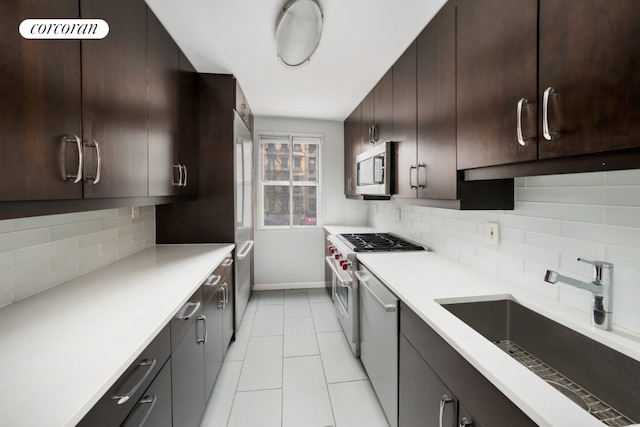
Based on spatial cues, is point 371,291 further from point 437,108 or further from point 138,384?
point 138,384

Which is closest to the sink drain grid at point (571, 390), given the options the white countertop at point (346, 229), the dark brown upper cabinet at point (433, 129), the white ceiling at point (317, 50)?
the dark brown upper cabinet at point (433, 129)

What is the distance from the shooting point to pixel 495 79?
3.69 ft

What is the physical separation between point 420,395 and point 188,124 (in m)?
2.31

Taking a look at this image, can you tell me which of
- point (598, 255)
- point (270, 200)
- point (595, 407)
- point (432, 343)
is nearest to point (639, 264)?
point (598, 255)

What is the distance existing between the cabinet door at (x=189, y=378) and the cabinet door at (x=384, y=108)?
6.13 ft

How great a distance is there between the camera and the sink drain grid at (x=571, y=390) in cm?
84

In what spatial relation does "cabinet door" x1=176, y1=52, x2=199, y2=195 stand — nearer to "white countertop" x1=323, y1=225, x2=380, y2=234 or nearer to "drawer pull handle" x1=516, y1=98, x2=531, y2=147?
"white countertop" x1=323, y1=225, x2=380, y2=234

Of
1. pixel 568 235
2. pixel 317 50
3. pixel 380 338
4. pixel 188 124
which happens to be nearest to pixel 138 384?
pixel 380 338

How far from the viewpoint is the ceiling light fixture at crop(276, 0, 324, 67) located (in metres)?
1.53

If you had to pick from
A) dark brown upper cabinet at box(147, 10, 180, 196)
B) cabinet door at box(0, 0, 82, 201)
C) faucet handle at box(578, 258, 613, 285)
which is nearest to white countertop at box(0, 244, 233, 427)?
cabinet door at box(0, 0, 82, 201)

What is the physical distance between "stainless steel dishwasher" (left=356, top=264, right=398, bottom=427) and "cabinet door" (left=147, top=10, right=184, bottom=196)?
4.63 ft

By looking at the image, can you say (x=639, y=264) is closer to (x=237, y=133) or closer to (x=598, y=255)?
(x=598, y=255)

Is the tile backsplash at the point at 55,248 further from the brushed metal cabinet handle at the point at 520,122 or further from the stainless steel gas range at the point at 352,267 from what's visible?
the brushed metal cabinet handle at the point at 520,122

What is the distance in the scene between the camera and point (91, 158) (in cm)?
106
